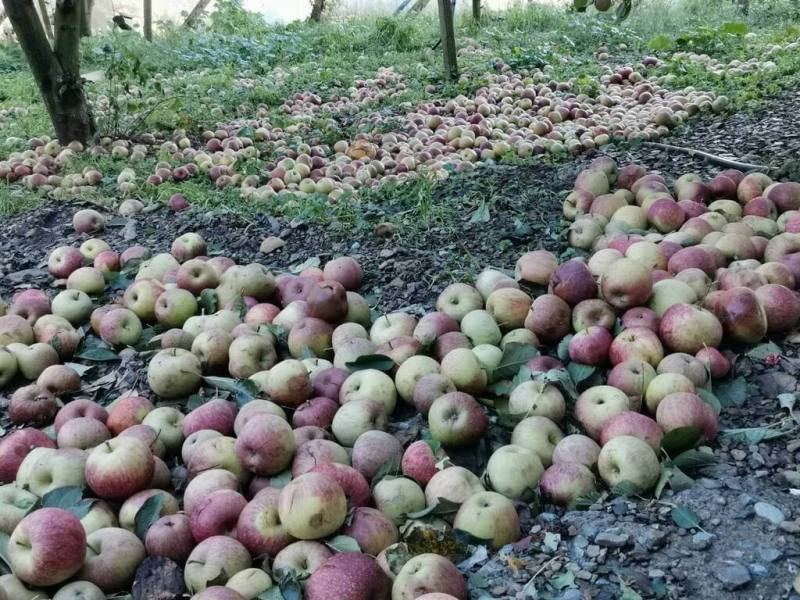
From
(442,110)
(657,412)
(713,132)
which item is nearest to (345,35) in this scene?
(442,110)

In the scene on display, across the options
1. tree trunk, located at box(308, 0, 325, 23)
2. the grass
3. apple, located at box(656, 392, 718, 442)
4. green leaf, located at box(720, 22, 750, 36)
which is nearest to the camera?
apple, located at box(656, 392, 718, 442)

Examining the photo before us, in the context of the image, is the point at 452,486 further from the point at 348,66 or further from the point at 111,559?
the point at 348,66

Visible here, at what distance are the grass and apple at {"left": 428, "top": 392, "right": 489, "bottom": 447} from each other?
2.42m

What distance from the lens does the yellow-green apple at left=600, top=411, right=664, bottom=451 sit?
2.79m

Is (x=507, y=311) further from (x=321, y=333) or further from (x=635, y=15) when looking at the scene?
(x=635, y=15)

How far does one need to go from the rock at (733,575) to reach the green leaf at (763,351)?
1.42m

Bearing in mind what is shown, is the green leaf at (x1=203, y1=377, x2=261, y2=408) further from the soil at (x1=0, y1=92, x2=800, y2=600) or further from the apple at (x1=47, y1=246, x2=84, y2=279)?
the apple at (x1=47, y1=246, x2=84, y2=279)

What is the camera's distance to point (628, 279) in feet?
11.6

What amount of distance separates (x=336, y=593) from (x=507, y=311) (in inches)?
75.9

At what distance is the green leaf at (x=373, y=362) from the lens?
11.3 feet

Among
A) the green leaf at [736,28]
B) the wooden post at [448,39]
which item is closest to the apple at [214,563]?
the wooden post at [448,39]

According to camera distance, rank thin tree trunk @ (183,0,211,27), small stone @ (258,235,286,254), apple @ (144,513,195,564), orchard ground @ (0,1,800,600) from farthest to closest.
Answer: thin tree trunk @ (183,0,211,27)
small stone @ (258,235,286,254)
apple @ (144,513,195,564)
orchard ground @ (0,1,800,600)

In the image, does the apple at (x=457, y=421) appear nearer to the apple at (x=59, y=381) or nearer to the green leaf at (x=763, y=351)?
the green leaf at (x=763, y=351)

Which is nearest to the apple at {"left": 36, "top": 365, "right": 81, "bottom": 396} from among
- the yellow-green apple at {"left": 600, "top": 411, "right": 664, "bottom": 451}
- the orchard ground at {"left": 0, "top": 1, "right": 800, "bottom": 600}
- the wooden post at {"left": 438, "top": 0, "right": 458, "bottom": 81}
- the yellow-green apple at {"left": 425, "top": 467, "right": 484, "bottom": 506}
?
the orchard ground at {"left": 0, "top": 1, "right": 800, "bottom": 600}
